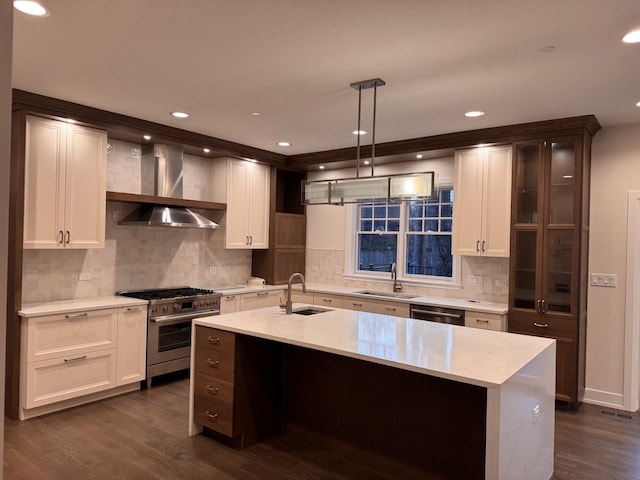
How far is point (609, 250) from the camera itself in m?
4.27

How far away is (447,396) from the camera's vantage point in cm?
270

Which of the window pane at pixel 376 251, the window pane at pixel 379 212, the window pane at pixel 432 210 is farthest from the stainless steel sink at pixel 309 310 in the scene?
the window pane at pixel 379 212

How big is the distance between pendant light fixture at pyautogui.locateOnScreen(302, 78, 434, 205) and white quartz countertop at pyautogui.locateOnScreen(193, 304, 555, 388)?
894mm

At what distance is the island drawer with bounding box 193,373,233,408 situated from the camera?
319 cm

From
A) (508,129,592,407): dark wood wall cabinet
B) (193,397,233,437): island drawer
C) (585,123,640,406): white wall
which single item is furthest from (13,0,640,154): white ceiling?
(193,397,233,437): island drawer

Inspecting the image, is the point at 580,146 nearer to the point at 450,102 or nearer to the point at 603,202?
the point at 603,202

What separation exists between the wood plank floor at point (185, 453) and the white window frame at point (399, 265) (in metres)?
1.86

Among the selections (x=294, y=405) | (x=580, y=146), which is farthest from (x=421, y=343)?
(x=580, y=146)

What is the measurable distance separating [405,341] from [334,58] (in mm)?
1805

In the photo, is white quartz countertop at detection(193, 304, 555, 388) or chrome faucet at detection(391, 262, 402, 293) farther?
chrome faucet at detection(391, 262, 402, 293)

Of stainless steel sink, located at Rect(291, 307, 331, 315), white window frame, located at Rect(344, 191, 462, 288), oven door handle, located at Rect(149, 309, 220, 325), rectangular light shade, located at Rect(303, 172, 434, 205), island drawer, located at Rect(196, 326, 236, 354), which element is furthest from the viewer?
white window frame, located at Rect(344, 191, 462, 288)

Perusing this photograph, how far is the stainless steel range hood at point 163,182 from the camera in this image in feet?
15.6

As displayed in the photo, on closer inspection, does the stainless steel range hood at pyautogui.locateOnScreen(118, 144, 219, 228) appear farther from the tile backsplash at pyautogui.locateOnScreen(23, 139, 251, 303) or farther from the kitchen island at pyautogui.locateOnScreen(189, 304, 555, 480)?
the kitchen island at pyautogui.locateOnScreen(189, 304, 555, 480)

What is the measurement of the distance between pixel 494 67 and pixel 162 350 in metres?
3.85
